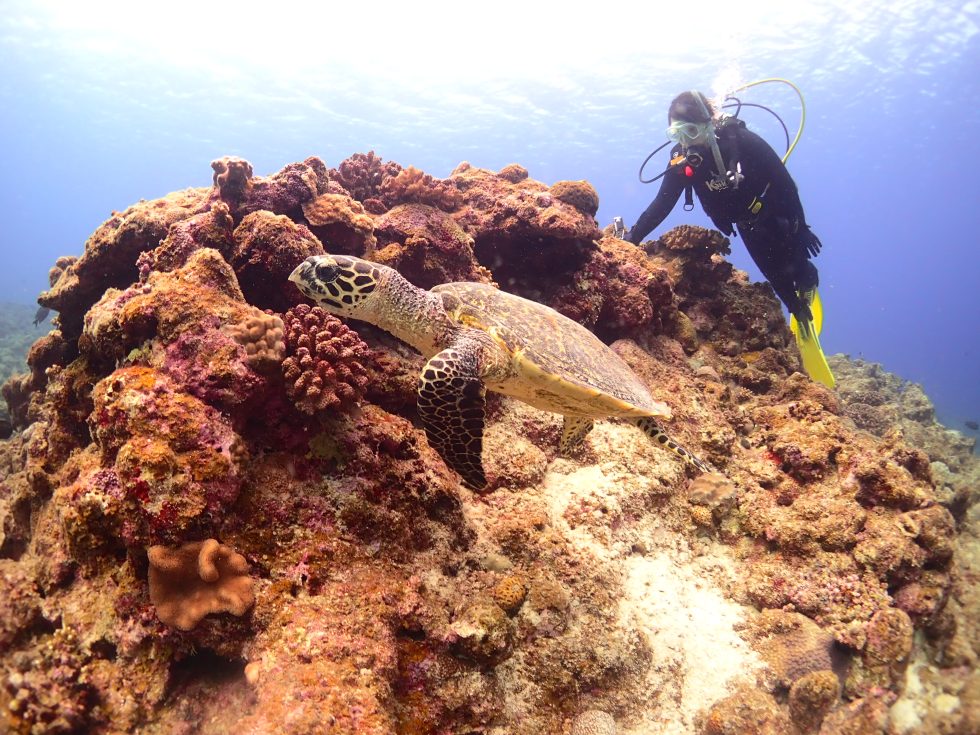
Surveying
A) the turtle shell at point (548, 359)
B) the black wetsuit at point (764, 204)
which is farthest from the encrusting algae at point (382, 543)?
the black wetsuit at point (764, 204)

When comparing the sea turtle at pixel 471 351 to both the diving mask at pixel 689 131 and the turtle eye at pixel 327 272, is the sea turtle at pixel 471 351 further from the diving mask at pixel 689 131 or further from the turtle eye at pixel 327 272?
the diving mask at pixel 689 131

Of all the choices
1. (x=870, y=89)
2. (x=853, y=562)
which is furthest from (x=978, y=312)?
(x=853, y=562)

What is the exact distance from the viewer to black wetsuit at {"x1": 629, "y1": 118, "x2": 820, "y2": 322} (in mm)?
8086

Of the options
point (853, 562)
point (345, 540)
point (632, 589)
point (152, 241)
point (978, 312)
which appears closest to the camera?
point (345, 540)

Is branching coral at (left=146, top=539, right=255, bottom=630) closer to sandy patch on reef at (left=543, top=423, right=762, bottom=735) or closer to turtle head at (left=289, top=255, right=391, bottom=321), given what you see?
turtle head at (left=289, top=255, right=391, bottom=321)

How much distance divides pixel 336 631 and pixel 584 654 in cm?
164

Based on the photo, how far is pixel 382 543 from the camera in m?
3.07

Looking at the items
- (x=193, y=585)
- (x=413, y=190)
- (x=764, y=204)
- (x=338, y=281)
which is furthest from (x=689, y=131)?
(x=193, y=585)

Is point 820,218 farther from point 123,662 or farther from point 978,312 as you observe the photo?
point 123,662

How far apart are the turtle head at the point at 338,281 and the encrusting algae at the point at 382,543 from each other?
0.18m

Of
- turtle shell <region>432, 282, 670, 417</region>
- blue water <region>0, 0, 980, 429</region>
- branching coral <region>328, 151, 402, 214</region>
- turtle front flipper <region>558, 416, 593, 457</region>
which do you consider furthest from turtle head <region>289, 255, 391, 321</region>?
blue water <region>0, 0, 980, 429</region>

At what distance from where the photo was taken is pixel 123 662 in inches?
95.6

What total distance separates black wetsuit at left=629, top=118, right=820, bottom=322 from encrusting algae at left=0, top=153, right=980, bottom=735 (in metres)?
3.60

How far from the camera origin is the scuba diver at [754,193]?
26.2 feet
